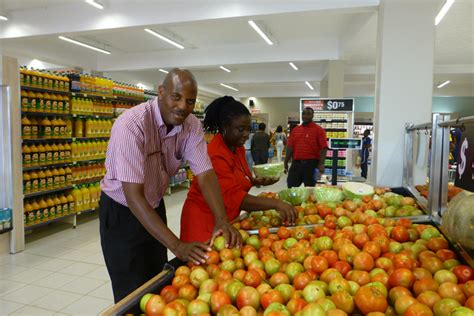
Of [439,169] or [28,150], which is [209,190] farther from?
[28,150]

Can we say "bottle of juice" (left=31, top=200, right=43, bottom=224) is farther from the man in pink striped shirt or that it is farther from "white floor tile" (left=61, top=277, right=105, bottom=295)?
the man in pink striped shirt

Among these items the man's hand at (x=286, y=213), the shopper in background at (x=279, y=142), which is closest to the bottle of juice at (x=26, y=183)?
the man's hand at (x=286, y=213)

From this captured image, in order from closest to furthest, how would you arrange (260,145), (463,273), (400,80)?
(463,273), (400,80), (260,145)

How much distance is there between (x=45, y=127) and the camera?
5375 millimetres

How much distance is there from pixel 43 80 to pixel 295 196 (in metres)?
4.34

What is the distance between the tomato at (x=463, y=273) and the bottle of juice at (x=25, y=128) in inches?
207

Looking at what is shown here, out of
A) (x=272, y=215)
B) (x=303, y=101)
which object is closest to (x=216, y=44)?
(x=303, y=101)

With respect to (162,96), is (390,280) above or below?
below

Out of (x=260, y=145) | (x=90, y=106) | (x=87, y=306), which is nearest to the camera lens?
(x=87, y=306)

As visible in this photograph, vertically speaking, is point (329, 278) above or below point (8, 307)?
above

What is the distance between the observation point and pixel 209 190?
198 centimetres

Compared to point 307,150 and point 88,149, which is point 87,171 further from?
point 307,150

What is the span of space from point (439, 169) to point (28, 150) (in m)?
4.99

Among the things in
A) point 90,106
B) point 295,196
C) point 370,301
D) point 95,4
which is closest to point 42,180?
point 90,106
